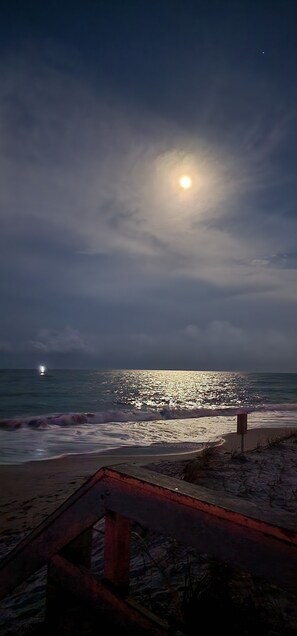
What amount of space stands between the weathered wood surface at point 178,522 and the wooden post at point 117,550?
0.28 ft

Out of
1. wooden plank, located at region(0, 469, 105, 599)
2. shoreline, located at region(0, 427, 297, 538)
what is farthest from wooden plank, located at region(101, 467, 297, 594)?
shoreline, located at region(0, 427, 297, 538)

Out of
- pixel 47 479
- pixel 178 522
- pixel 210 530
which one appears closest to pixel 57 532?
pixel 178 522

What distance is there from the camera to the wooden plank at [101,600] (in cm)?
160

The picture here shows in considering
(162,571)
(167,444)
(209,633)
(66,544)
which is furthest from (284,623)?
(167,444)

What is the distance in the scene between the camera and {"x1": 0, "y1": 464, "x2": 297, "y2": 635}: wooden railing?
4.09 feet

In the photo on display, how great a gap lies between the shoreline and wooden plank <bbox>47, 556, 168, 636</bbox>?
4145 millimetres

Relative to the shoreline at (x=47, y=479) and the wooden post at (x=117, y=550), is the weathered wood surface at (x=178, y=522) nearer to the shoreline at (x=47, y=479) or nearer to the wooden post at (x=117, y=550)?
the wooden post at (x=117, y=550)

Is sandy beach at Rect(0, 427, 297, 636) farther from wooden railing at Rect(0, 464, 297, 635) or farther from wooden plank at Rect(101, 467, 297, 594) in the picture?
wooden plank at Rect(101, 467, 297, 594)

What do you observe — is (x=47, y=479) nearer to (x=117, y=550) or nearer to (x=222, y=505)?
(x=117, y=550)

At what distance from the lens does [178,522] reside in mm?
1450

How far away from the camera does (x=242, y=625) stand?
2.29m

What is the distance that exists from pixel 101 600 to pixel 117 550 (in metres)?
0.26

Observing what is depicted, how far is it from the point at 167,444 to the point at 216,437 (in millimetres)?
2768

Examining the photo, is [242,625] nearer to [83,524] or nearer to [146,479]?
[83,524]
